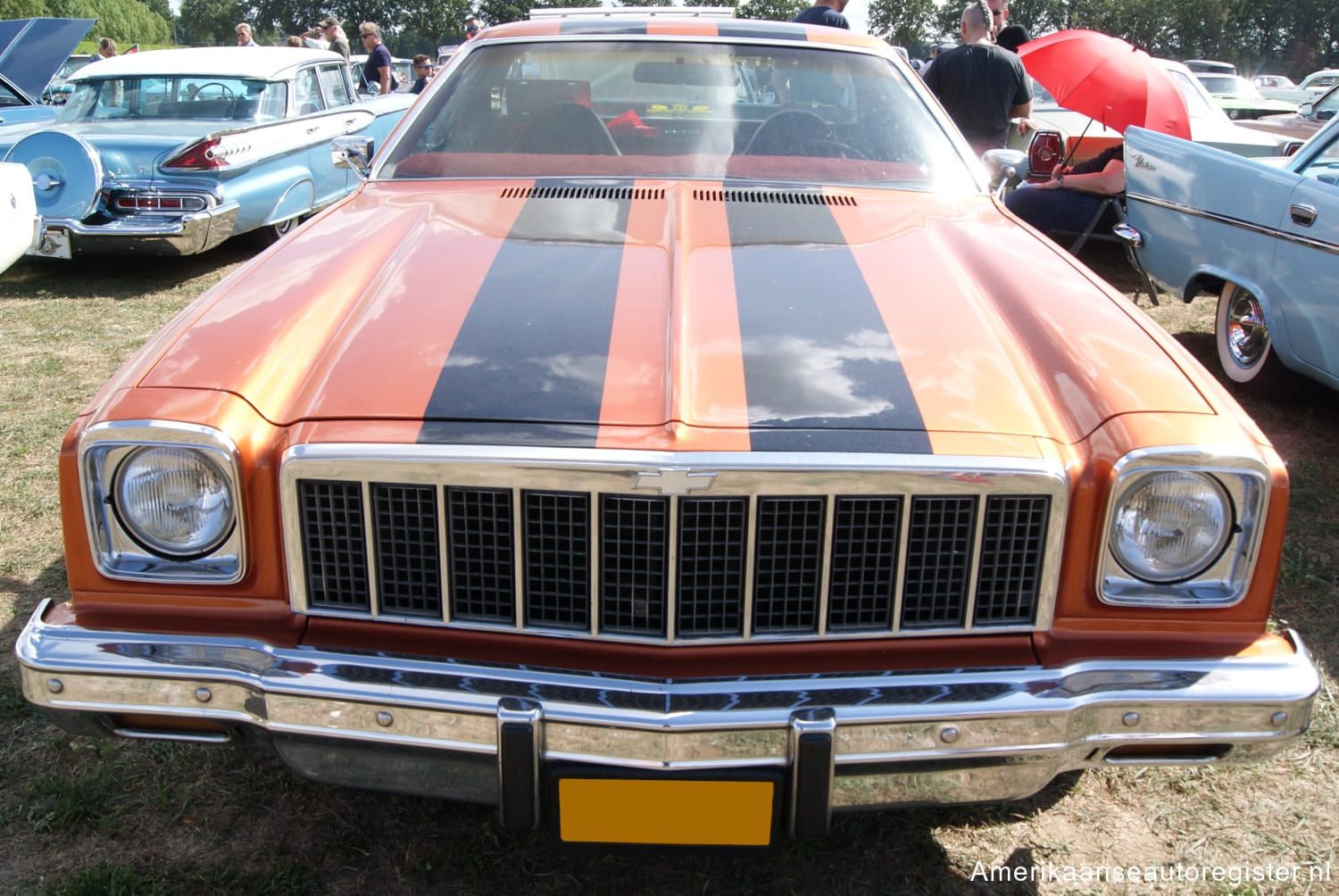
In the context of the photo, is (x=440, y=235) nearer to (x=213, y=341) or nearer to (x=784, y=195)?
(x=213, y=341)

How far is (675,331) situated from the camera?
1983 mm

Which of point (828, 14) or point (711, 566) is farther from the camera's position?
point (828, 14)

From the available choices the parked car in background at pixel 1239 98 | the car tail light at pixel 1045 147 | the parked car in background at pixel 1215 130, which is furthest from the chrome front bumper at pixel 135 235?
the parked car in background at pixel 1239 98

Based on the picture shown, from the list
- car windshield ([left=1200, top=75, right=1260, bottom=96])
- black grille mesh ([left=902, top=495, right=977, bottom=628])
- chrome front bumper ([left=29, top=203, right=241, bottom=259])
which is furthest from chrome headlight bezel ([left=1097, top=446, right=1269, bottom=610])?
car windshield ([left=1200, top=75, right=1260, bottom=96])

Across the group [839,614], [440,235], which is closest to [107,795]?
[440,235]

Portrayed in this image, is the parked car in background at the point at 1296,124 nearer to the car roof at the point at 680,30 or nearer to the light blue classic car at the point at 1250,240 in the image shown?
the light blue classic car at the point at 1250,240

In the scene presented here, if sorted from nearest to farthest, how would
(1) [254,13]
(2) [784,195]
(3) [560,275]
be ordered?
(3) [560,275], (2) [784,195], (1) [254,13]

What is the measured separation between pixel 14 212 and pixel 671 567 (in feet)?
14.9

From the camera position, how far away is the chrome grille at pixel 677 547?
66.3 inches

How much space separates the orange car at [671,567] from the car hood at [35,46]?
7788mm

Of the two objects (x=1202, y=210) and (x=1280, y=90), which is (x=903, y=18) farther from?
(x=1202, y=210)

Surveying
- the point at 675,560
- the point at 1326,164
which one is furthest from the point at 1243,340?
the point at 675,560

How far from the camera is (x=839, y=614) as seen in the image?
5.89 feet

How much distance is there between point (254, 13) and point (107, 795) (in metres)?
75.7
